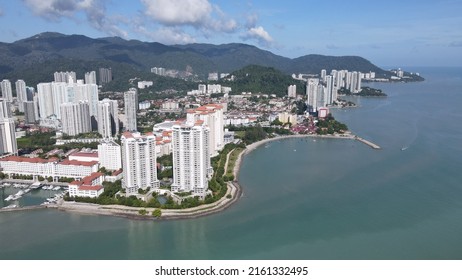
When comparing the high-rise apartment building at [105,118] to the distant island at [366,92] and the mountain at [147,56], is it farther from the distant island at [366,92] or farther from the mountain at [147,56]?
the mountain at [147,56]

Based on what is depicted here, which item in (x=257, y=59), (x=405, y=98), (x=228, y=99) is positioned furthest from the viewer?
(x=257, y=59)

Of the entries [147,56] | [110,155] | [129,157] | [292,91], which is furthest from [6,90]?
[147,56]

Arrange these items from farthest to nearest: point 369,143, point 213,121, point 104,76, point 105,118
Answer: point 104,76 → point 105,118 → point 369,143 → point 213,121

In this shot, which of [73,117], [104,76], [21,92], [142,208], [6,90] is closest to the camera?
[142,208]

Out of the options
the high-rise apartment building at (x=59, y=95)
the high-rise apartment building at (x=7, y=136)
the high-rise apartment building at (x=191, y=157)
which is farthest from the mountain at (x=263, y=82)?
the high-rise apartment building at (x=191, y=157)

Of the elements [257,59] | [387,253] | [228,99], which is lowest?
[387,253]

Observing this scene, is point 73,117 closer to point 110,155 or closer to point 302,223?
point 110,155

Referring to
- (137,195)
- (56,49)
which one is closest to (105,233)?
(137,195)

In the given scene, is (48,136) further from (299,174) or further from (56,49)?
(56,49)
